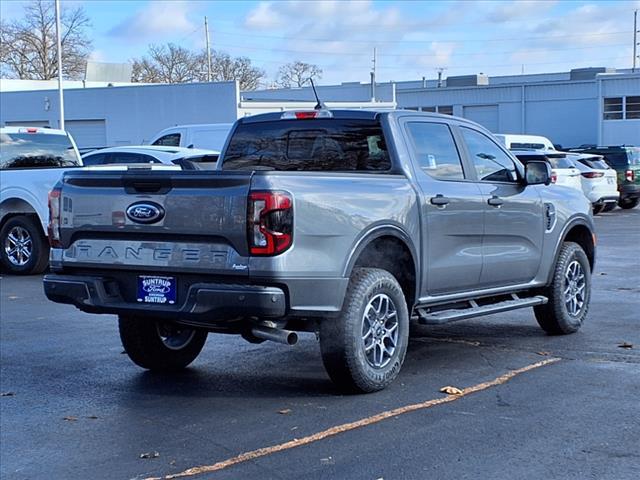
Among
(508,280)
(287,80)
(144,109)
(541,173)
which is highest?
(287,80)

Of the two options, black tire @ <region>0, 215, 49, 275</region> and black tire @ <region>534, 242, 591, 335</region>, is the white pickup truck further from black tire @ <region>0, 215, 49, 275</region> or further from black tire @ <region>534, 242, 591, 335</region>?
black tire @ <region>534, 242, 591, 335</region>

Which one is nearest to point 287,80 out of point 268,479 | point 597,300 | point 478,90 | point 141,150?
point 478,90

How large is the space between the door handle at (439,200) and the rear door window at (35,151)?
8.59 meters

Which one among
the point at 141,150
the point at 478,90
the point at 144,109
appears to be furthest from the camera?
the point at 478,90

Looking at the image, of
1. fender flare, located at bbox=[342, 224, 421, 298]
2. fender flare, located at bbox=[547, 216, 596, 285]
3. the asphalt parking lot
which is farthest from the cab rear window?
fender flare, located at bbox=[547, 216, 596, 285]

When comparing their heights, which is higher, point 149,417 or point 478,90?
point 478,90

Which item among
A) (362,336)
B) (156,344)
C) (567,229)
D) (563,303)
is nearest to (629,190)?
(567,229)

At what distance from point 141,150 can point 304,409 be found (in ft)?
39.5

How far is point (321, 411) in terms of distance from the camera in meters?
6.41

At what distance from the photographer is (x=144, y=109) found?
40125 mm

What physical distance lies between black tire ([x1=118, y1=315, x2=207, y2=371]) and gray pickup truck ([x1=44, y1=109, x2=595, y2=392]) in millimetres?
11

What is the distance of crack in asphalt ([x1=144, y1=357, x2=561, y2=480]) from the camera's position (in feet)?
17.5

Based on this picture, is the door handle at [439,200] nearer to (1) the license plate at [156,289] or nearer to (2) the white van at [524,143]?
(1) the license plate at [156,289]

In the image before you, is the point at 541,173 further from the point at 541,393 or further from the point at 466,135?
the point at 541,393
